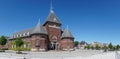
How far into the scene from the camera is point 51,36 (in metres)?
55.6

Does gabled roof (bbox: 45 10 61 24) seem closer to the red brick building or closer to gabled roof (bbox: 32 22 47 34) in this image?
the red brick building

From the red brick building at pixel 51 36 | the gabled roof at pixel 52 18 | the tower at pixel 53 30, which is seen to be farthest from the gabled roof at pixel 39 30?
the gabled roof at pixel 52 18

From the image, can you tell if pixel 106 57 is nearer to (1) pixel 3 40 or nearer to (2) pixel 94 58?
(2) pixel 94 58

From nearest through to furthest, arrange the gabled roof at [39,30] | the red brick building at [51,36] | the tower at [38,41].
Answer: the tower at [38,41], the gabled roof at [39,30], the red brick building at [51,36]

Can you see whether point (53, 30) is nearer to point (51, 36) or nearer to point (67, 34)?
point (51, 36)

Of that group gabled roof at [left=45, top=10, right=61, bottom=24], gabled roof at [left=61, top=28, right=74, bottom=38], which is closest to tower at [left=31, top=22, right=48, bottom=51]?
gabled roof at [left=45, top=10, right=61, bottom=24]

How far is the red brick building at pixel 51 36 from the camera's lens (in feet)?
169

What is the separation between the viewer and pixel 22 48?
56.0 meters

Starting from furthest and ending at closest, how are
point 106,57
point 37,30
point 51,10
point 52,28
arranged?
point 51,10, point 52,28, point 37,30, point 106,57

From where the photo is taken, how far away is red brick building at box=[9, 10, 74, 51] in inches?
2033

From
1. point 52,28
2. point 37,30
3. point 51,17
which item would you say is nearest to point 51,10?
point 51,17

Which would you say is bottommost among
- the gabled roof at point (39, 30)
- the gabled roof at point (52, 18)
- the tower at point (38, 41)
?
the tower at point (38, 41)

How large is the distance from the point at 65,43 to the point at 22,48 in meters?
15.5

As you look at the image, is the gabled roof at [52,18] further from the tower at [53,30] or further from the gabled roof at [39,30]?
the gabled roof at [39,30]
